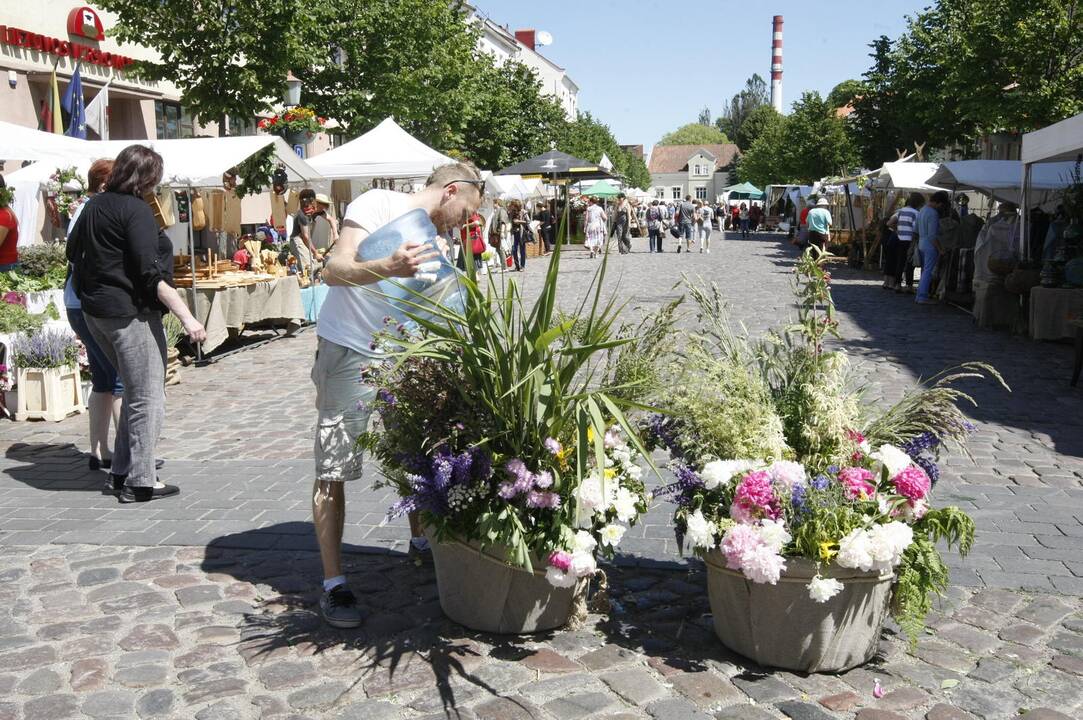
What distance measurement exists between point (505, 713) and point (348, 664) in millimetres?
654

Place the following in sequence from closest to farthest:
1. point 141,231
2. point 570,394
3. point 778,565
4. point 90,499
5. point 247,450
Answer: point 778,565, point 570,394, point 141,231, point 90,499, point 247,450

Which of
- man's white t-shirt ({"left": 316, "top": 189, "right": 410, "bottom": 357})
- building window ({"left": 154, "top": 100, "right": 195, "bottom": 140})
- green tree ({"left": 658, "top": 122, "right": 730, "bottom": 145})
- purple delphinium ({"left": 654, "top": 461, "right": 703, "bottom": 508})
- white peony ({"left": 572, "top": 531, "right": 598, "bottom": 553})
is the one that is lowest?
white peony ({"left": 572, "top": 531, "right": 598, "bottom": 553})

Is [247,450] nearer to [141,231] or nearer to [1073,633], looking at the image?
[141,231]

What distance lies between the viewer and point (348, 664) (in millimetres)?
3578

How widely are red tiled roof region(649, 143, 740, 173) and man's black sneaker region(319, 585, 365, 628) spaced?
149012 mm

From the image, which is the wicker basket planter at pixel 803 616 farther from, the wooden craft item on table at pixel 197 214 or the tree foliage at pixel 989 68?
the tree foliage at pixel 989 68

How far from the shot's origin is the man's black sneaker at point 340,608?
12.5 ft

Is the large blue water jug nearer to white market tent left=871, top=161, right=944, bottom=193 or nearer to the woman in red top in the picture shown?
the woman in red top

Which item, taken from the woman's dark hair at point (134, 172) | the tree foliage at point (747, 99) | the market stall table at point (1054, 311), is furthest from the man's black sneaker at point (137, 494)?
the tree foliage at point (747, 99)

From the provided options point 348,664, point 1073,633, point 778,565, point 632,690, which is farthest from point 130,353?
point 1073,633

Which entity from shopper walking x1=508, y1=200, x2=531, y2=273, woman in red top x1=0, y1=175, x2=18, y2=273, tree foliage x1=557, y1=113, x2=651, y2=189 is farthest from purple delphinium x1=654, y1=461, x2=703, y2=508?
tree foliage x1=557, y1=113, x2=651, y2=189

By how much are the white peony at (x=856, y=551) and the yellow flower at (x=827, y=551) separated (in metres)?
0.03

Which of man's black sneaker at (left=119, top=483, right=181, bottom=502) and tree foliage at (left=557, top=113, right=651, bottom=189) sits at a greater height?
tree foliage at (left=557, top=113, right=651, bottom=189)

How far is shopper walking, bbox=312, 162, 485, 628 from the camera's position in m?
3.70
